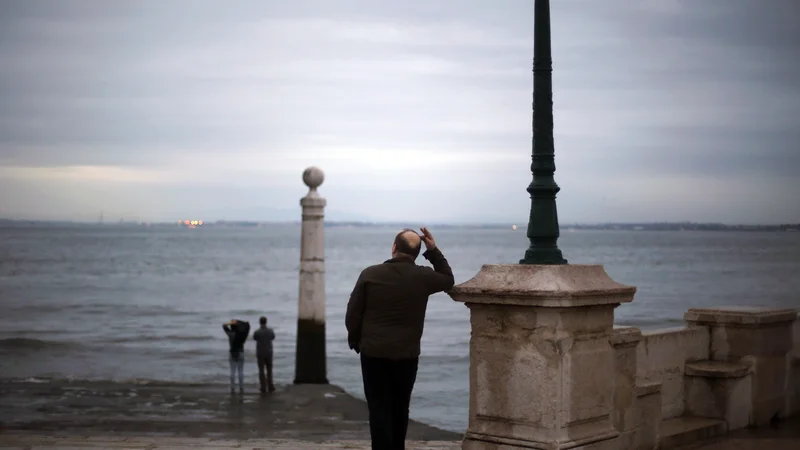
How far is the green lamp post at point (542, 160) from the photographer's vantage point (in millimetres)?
7133

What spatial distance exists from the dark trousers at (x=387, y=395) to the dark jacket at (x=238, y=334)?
1312cm

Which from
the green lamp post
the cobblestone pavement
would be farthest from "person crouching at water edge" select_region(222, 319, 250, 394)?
the green lamp post

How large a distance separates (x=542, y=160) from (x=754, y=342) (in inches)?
153

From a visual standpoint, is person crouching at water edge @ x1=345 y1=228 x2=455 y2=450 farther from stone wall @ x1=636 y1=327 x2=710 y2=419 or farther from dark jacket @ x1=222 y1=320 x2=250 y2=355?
dark jacket @ x1=222 y1=320 x2=250 y2=355

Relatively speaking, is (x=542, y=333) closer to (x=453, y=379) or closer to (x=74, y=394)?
(x=74, y=394)

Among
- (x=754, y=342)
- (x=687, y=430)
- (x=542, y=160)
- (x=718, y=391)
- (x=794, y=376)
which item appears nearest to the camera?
(x=542, y=160)

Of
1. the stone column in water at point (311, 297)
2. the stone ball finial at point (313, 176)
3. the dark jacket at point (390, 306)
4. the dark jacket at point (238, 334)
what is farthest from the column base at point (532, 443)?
the stone ball finial at point (313, 176)

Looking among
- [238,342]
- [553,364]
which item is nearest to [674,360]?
[553,364]

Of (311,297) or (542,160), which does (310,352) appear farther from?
(542,160)

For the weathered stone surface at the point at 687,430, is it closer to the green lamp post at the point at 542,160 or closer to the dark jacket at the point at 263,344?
the green lamp post at the point at 542,160

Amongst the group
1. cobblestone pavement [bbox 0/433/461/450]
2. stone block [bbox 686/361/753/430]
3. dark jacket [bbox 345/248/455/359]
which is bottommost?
cobblestone pavement [bbox 0/433/461/450]

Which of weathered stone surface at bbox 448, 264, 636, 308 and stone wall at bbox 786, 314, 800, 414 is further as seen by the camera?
stone wall at bbox 786, 314, 800, 414

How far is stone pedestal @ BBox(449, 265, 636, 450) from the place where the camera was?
22.3ft

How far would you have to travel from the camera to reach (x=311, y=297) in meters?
19.6
